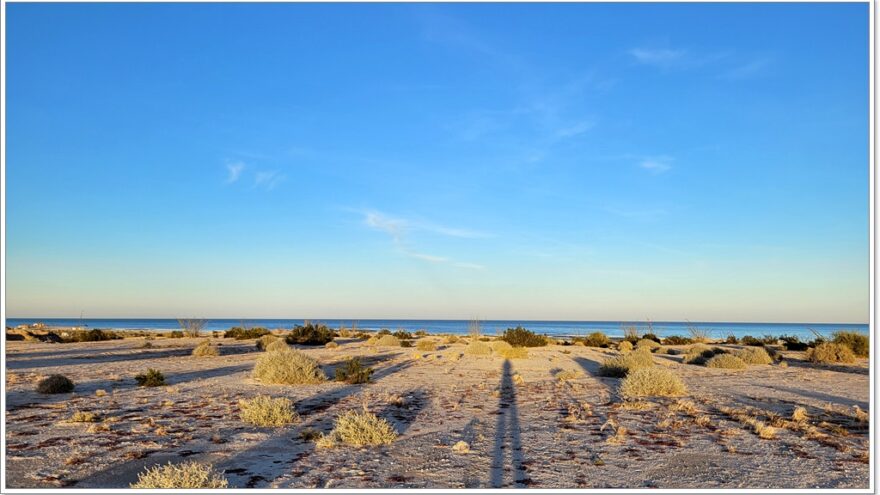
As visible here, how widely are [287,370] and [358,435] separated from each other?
27.1ft

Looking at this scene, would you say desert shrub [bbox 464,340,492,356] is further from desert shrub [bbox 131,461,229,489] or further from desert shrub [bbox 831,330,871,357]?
desert shrub [bbox 131,461,229,489]

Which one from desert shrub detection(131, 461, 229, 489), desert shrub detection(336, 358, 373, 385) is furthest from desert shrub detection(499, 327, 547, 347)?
desert shrub detection(131, 461, 229, 489)

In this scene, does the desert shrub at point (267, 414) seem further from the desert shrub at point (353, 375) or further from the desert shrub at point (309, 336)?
the desert shrub at point (309, 336)

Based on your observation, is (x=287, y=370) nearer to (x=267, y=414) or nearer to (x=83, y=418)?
(x=267, y=414)

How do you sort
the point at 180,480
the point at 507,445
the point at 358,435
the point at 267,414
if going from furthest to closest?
the point at 267,414
the point at 507,445
the point at 358,435
the point at 180,480

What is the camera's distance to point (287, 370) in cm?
1616

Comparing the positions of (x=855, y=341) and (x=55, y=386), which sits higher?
(x=855, y=341)

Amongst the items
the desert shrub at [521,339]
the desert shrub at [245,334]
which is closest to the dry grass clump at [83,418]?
the desert shrub at [521,339]

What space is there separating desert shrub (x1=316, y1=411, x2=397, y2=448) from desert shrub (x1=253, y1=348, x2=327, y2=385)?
765 centimetres

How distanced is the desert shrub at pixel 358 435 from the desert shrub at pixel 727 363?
17.4 m

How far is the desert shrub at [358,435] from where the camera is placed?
8469 millimetres

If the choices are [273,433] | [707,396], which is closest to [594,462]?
[273,433]

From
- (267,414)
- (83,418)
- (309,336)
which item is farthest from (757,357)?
(309,336)

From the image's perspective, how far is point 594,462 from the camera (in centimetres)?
771
